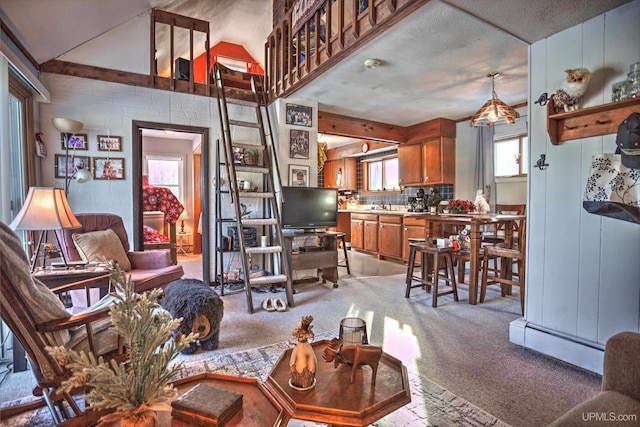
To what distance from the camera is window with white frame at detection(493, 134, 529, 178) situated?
490cm

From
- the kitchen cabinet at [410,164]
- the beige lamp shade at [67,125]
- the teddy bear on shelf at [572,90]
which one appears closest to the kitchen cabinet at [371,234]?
the kitchen cabinet at [410,164]

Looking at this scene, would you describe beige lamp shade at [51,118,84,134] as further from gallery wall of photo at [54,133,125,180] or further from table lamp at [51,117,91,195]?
gallery wall of photo at [54,133,125,180]

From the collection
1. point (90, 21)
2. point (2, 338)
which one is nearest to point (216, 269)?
point (2, 338)

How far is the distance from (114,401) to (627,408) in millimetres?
1567

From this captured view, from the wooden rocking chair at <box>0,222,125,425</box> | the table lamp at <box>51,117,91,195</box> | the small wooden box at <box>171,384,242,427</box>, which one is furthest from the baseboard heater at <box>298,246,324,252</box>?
the small wooden box at <box>171,384,242,427</box>

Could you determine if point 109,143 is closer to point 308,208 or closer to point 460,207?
point 308,208

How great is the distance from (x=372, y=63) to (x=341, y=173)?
547 centimetres

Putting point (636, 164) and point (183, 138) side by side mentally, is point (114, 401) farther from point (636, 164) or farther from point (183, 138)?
point (183, 138)

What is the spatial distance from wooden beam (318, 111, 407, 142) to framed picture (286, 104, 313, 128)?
51 cm

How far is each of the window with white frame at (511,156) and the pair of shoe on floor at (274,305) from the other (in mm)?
3996

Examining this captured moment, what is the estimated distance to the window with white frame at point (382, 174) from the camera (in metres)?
7.24

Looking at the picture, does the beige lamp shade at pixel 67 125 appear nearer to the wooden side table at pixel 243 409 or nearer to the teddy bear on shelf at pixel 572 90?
the wooden side table at pixel 243 409

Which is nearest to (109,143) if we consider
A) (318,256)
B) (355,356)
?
(318,256)

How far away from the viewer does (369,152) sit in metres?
7.56
